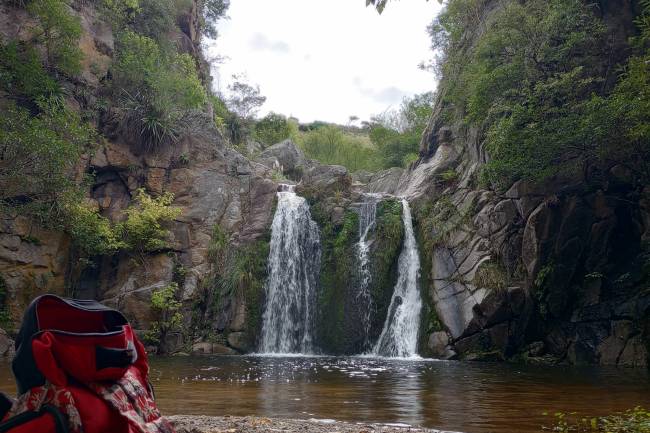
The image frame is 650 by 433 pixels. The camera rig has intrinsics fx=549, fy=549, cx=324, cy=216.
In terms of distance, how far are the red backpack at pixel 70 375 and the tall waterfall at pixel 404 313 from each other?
50.7 feet

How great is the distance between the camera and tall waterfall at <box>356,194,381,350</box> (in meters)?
18.2

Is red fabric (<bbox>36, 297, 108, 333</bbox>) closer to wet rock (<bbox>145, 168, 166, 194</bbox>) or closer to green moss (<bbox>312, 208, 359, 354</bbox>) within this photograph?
green moss (<bbox>312, 208, 359, 354</bbox>)

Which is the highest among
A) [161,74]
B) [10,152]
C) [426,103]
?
[426,103]

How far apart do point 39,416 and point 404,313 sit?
54.1 feet

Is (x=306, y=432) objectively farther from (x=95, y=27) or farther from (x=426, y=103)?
(x=426, y=103)

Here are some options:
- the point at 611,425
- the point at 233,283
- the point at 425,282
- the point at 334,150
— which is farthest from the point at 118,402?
the point at 334,150

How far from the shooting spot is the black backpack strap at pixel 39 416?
1775 mm

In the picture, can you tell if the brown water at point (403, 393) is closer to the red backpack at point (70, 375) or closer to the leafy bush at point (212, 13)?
the red backpack at point (70, 375)

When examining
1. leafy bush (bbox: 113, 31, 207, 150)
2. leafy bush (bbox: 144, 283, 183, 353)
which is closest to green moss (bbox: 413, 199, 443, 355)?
leafy bush (bbox: 144, 283, 183, 353)

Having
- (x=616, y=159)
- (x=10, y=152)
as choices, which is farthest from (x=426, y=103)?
(x=10, y=152)

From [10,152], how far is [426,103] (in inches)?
1279

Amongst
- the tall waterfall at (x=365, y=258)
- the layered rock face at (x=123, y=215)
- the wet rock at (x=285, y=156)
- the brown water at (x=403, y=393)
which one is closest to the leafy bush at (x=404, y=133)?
the wet rock at (x=285, y=156)

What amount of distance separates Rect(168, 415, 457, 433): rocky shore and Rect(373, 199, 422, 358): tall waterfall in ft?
39.0

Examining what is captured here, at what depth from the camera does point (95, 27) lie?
2097 cm
